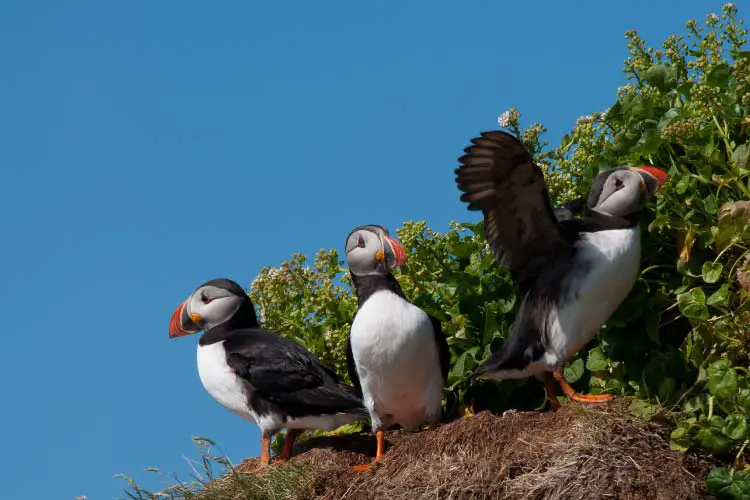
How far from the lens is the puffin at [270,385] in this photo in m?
6.05

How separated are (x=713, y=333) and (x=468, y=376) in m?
1.29

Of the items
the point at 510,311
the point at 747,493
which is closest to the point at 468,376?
the point at 510,311

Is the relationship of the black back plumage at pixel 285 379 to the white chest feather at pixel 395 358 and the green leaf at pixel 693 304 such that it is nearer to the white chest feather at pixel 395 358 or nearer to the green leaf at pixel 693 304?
the white chest feather at pixel 395 358

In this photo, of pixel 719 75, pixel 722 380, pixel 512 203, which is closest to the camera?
pixel 722 380

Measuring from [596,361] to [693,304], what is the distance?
0.59m

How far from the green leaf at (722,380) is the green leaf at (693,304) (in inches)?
12.5

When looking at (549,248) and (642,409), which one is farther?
(549,248)

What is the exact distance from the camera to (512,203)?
5.78 metres

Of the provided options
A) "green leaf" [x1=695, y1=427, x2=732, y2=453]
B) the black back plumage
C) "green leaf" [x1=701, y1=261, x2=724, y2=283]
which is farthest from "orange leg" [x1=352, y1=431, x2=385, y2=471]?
"green leaf" [x1=701, y1=261, x2=724, y2=283]

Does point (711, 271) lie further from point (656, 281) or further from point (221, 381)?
point (221, 381)

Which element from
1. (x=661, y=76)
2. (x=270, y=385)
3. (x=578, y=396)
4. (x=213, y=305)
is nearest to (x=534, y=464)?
(x=578, y=396)

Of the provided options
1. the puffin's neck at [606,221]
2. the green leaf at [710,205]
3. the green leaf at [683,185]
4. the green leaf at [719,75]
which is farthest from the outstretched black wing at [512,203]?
the green leaf at [719,75]

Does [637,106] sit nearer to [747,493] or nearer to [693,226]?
[693,226]

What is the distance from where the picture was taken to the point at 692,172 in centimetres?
646
